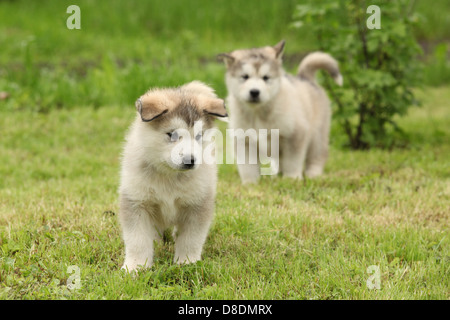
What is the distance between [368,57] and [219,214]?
3.31 metres

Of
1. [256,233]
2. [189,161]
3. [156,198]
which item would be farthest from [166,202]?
[256,233]

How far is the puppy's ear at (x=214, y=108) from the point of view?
3.07m

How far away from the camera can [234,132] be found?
5.45 metres

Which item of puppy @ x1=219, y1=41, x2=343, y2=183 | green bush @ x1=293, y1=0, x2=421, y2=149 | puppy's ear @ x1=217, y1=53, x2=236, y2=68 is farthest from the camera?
green bush @ x1=293, y1=0, x2=421, y2=149

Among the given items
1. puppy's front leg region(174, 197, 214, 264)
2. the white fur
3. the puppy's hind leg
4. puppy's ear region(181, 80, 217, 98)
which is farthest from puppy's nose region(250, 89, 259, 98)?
puppy's front leg region(174, 197, 214, 264)

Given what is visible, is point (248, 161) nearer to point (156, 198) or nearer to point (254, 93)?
point (254, 93)

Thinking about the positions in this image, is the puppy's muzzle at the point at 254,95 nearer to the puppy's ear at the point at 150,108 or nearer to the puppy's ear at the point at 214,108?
the puppy's ear at the point at 214,108

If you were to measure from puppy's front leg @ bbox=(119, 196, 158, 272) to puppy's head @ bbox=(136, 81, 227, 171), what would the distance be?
30cm

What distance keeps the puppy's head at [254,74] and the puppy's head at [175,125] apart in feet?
6.49

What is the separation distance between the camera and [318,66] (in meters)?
6.02

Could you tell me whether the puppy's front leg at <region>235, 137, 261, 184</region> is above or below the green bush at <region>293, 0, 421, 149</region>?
below

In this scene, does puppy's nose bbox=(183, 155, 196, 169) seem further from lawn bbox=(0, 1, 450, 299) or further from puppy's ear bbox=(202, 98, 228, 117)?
lawn bbox=(0, 1, 450, 299)

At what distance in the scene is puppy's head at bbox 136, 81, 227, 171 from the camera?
2898 millimetres

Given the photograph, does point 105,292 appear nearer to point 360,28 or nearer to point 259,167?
point 259,167
